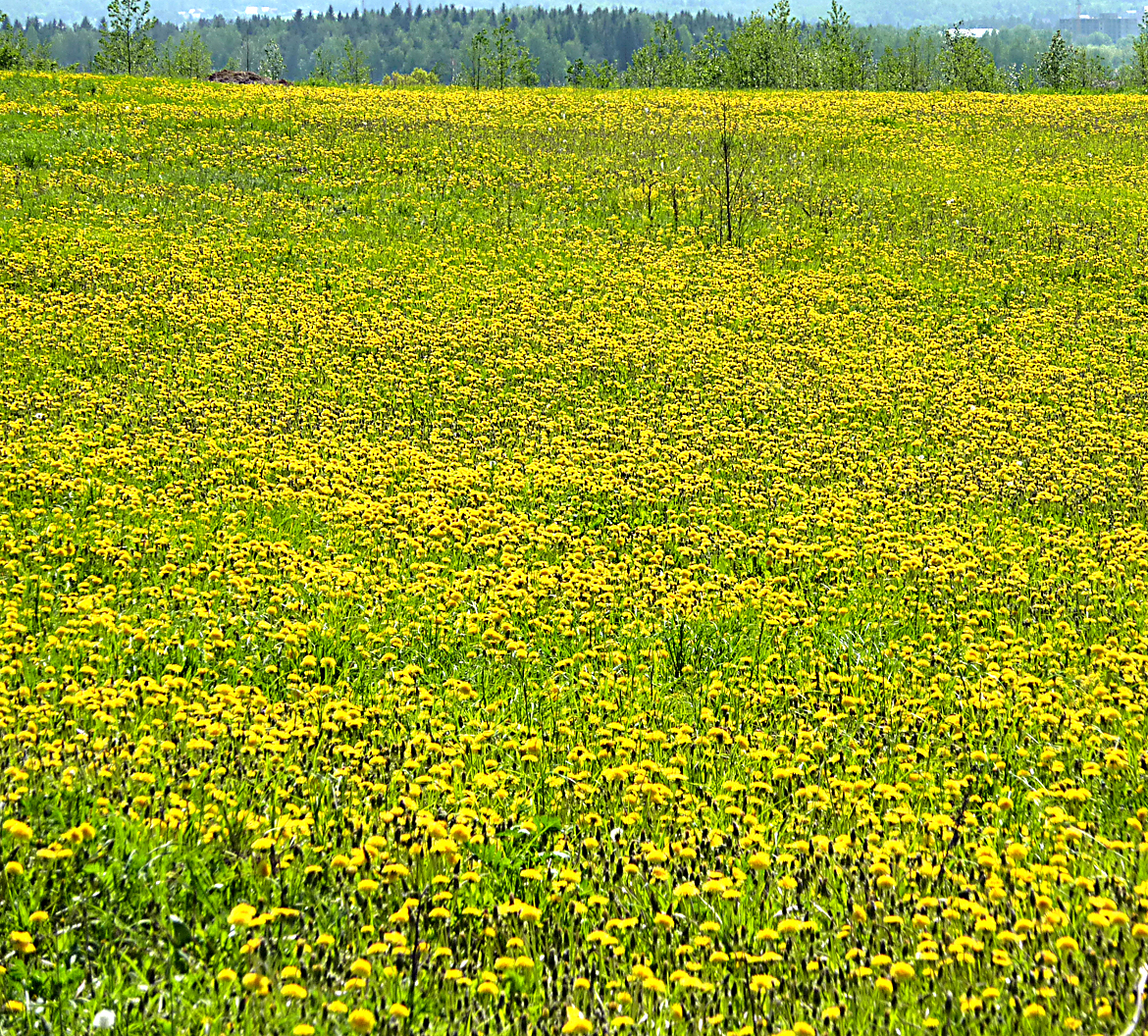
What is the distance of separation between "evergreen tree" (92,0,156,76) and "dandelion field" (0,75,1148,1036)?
1836 inches

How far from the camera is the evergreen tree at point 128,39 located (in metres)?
59.5

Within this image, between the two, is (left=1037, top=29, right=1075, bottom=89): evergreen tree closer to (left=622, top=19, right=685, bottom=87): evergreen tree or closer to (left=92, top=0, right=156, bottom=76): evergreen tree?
(left=622, top=19, right=685, bottom=87): evergreen tree

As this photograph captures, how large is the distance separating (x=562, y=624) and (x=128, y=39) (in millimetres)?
66323

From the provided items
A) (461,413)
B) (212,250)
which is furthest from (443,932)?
(212,250)

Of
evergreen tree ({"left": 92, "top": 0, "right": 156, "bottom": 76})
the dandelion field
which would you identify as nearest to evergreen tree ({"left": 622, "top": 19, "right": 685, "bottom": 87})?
evergreen tree ({"left": 92, "top": 0, "right": 156, "bottom": 76})

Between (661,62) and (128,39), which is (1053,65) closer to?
(661,62)

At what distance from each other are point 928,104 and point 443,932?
34.5 meters

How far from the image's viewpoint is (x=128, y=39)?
61562 mm

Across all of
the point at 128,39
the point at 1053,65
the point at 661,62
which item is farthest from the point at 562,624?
the point at 661,62

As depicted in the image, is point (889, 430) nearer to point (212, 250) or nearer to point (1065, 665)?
point (1065, 665)

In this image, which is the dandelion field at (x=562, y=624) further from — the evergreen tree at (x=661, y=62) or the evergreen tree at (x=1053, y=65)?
the evergreen tree at (x=661, y=62)

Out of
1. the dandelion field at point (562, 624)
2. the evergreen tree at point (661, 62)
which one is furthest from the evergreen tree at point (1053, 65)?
the dandelion field at point (562, 624)

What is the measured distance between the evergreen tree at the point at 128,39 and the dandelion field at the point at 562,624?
4664cm

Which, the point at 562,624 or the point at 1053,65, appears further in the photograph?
the point at 1053,65
